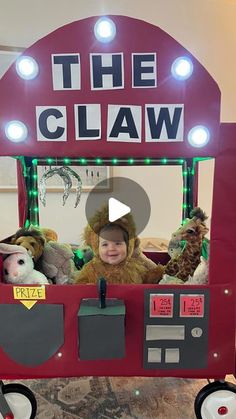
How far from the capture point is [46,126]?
629mm

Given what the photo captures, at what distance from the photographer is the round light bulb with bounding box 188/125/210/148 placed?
0.62m

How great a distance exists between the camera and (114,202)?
0.85 m

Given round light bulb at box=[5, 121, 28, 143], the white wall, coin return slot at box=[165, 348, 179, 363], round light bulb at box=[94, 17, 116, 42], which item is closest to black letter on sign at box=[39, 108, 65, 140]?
round light bulb at box=[5, 121, 28, 143]

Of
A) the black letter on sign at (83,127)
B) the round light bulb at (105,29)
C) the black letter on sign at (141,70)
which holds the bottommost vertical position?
the black letter on sign at (83,127)

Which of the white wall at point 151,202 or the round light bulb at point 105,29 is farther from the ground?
the round light bulb at point 105,29

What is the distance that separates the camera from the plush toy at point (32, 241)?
2.60 feet

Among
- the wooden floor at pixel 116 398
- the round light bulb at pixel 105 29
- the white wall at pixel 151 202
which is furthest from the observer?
the white wall at pixel 151 202

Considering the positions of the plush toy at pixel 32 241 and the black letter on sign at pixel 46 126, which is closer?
the black letter on sign at pixel 46 126

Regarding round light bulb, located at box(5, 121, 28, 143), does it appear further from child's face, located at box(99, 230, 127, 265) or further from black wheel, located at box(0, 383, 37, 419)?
black wheel, located at box(0, 383, 37, 419)

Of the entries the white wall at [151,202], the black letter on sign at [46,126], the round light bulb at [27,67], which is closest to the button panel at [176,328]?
the black letter on sign at [46,126]

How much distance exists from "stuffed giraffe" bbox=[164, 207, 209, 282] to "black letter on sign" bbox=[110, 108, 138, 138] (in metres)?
0.30

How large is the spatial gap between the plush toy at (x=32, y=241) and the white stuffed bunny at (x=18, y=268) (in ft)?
0.19

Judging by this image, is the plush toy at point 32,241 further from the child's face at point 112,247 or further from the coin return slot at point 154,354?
the coin return slot at point 154,354

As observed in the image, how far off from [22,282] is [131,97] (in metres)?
0.43
